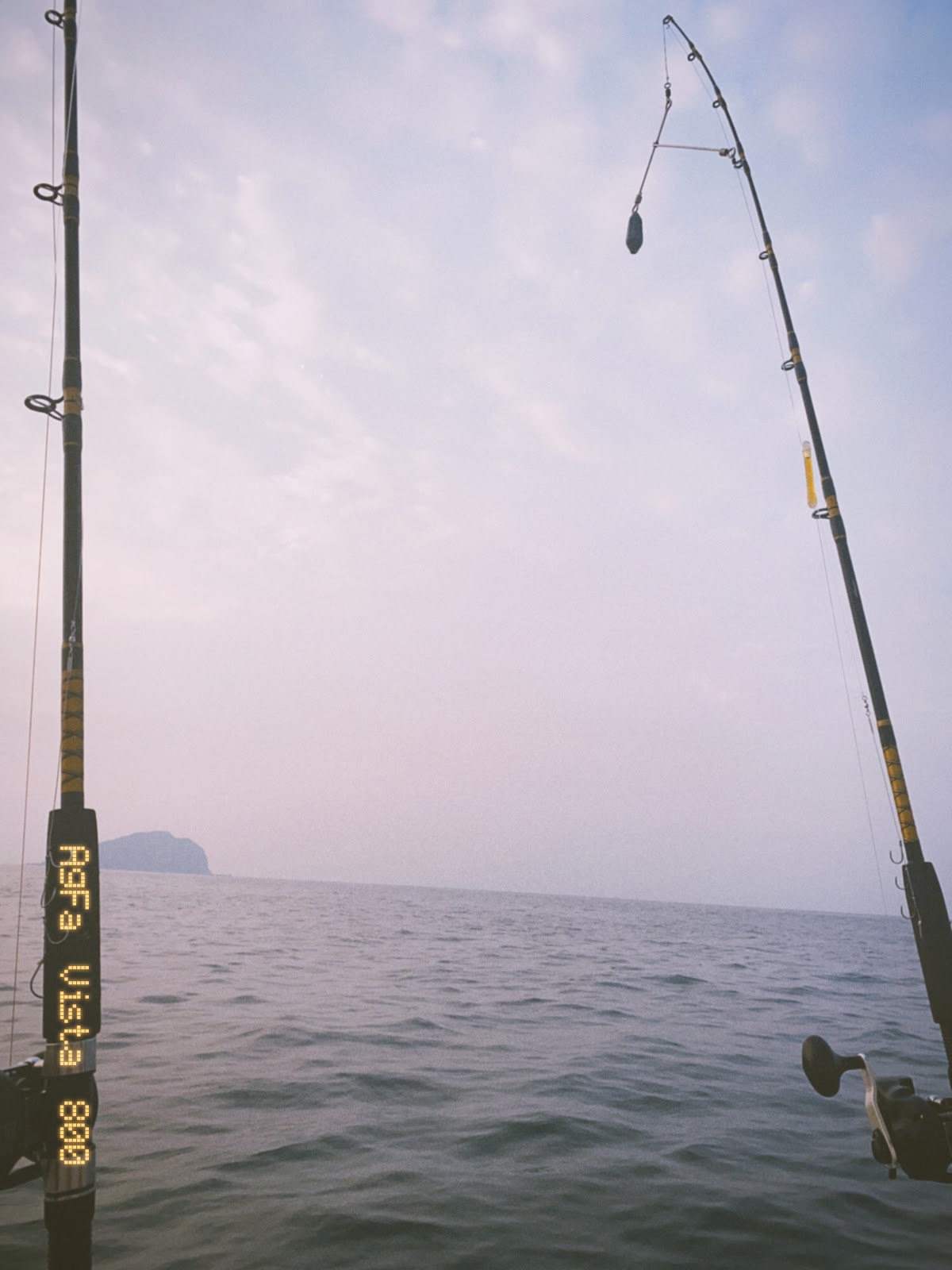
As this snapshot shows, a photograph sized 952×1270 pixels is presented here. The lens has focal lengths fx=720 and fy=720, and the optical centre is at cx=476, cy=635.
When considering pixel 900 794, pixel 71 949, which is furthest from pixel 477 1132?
pixel 900 794

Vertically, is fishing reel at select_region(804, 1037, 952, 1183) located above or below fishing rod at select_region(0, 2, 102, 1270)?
below

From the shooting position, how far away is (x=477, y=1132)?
739 cm

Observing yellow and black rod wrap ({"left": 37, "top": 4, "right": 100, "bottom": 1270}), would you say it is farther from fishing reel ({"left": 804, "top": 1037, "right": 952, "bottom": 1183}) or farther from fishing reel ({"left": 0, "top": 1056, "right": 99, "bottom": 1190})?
fishing reel ({"left": 804, "top": 1037, "right": 952, "bottom": 1183})

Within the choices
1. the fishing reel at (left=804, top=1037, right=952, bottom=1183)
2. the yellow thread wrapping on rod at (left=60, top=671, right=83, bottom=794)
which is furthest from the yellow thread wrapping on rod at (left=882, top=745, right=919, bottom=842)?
the yellow thread wrapping on rod at (left=60, top=671, right=83, bottom=794)

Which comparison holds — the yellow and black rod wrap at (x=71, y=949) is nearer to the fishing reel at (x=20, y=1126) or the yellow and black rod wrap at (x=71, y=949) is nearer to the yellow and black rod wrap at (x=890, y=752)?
the fishing reel at (x=20, y=1126)

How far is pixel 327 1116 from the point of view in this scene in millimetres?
7805

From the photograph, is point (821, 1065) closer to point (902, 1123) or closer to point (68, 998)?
point (902, 1123)

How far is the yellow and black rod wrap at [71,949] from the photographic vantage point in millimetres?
3941

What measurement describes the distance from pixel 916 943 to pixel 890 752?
62.8 inches

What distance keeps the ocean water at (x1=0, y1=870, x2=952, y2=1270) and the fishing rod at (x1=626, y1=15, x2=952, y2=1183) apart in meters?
1.51

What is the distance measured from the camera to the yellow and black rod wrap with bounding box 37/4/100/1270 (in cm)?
394

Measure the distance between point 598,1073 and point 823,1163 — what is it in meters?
3.43

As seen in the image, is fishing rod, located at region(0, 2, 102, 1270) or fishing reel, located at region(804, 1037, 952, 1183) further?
fishing reel, located at region(804, 1037, 952, 1183)

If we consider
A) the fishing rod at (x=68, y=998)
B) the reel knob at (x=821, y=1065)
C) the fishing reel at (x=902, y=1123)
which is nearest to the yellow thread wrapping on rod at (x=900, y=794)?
the fishing reel at (x=902, y=1123)
